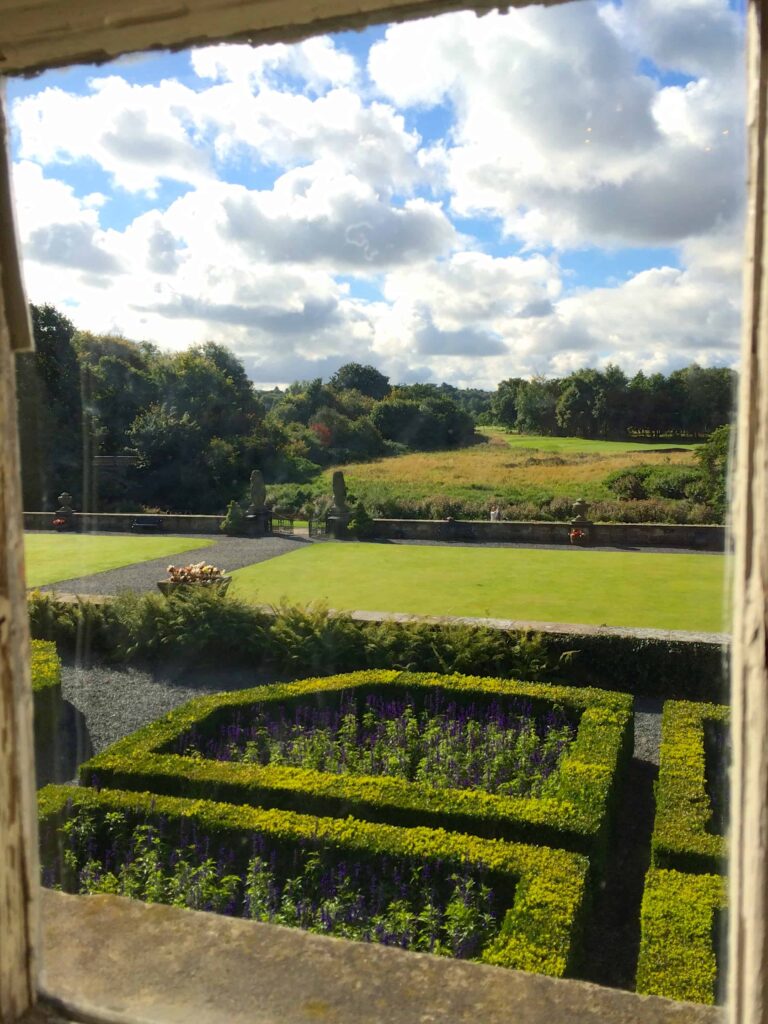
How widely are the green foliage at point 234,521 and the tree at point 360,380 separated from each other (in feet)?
6.19

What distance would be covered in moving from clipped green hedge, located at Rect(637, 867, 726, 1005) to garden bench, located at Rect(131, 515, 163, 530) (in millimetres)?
2600

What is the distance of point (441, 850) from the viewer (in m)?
2.33

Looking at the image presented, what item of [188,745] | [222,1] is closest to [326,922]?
[188,745]

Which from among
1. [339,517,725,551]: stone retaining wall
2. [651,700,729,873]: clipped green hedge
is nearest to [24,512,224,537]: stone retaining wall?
[339,517,725,551]: stone retaining wall

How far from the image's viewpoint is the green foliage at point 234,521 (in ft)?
14.2

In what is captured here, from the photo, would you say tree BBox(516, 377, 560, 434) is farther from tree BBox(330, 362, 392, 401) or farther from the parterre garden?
the parterre garden

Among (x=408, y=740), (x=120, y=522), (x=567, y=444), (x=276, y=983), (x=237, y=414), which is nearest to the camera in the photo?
(x=276, y=983)

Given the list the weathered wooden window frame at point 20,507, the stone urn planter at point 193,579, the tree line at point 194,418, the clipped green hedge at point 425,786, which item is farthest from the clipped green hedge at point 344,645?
the weathered wooden window frame at point 20,507

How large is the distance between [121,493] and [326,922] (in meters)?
1.79

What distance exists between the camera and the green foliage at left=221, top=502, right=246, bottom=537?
4321 mm

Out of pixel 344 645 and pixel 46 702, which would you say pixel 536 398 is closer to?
pixel 46 702

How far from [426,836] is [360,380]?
56.4 inches

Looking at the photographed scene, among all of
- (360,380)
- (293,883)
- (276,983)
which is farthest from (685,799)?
(276,983)

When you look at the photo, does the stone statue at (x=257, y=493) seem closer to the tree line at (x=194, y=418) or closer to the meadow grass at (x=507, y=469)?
the tree line at (x=194, y=418)
